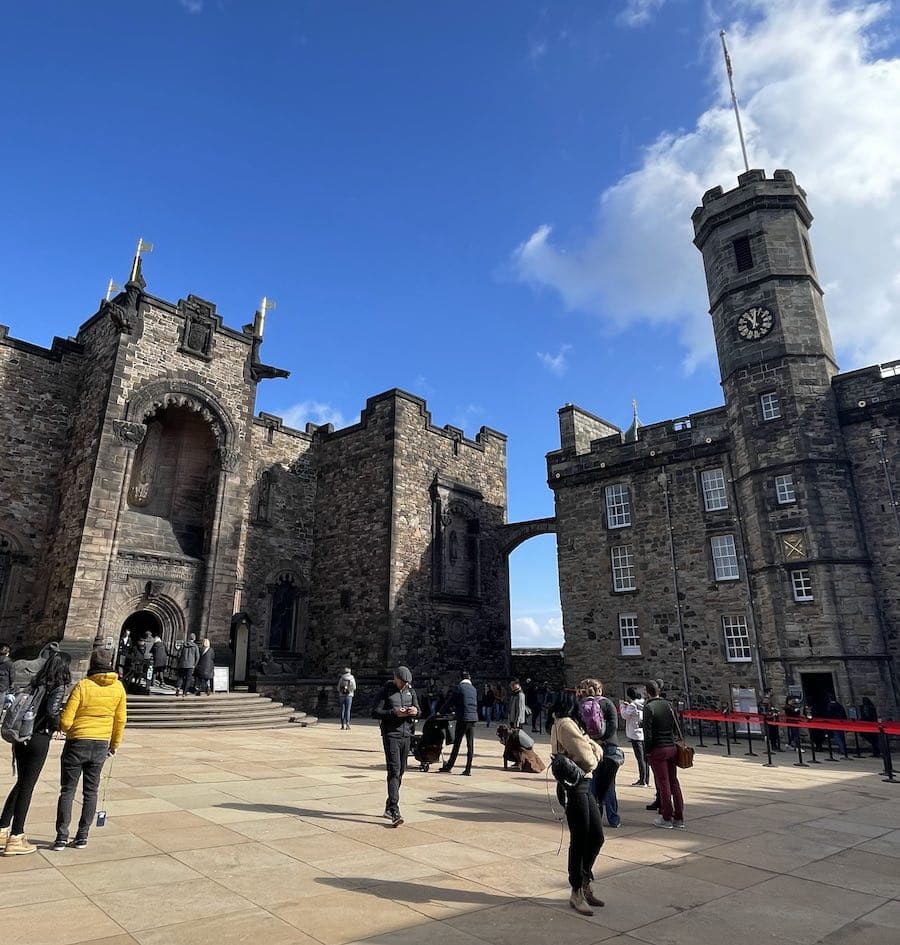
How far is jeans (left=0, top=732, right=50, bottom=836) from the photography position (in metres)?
5.00

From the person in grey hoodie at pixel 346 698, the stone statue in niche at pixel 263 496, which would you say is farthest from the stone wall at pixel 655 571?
the stone statue in niche at pixel 263 496

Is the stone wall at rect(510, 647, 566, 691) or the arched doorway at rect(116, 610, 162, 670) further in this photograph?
the stone wall at rect(510, 647, 566, 691)

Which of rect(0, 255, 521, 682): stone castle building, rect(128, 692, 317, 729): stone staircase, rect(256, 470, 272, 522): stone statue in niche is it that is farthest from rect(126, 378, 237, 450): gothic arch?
rect(128, 692, 317, 729): stone staircase

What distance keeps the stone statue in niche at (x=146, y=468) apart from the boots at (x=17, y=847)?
1673 centimetres

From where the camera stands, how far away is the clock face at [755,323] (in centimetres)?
2023

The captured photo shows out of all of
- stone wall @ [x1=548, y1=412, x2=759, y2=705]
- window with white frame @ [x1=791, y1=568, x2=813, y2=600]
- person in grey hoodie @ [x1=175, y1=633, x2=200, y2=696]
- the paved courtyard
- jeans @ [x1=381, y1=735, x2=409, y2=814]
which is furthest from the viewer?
stone wall @ [x1=548, y1=412, x2=759, y2=705]

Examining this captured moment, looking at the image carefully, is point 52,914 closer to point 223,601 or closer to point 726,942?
point 726,942

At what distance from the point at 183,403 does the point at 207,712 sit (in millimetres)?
9889

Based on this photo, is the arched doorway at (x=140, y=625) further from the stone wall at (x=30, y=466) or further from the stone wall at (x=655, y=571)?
the stone wall at (x=655, y=571)

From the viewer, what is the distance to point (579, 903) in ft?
13.8

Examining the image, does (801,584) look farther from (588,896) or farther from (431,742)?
(588,896)

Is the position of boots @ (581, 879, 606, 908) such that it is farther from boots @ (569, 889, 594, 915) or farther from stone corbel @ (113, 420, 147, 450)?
stone corbel @ (113, 420, 147, 450)

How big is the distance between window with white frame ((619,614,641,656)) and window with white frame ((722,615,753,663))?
2.98 m

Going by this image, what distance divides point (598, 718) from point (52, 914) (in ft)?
16.1
